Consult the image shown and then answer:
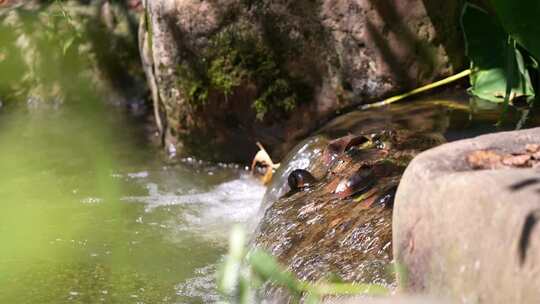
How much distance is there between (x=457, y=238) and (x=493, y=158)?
0.27 m

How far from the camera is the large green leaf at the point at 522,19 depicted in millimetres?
3605

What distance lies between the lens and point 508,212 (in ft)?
5.22

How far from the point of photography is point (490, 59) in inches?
181

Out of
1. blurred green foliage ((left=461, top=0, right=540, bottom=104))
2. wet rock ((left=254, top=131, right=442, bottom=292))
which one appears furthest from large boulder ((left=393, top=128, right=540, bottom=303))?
blurred green foliage ((left=461, top=0, right=540, bottom=104))

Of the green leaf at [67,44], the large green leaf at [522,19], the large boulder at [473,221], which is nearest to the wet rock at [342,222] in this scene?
the large green leaf at [522,19]

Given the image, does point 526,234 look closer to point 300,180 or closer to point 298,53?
point 300,180

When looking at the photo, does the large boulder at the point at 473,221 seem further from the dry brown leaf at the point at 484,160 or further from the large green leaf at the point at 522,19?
the large green leaf at the point at 522,19

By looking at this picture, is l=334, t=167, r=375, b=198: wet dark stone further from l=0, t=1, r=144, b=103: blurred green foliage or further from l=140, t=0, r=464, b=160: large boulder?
l=0, t=1, r=144, b=103: blurred green foliage

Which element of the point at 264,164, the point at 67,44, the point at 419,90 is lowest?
the point at 264,164

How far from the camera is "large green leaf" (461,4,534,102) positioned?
4.48 meters

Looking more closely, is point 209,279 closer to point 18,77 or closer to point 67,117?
point 67,117

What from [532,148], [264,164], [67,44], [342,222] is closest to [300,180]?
[342,222]

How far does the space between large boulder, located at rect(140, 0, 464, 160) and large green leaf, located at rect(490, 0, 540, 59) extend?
4.03ft

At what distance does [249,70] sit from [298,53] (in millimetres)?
260
